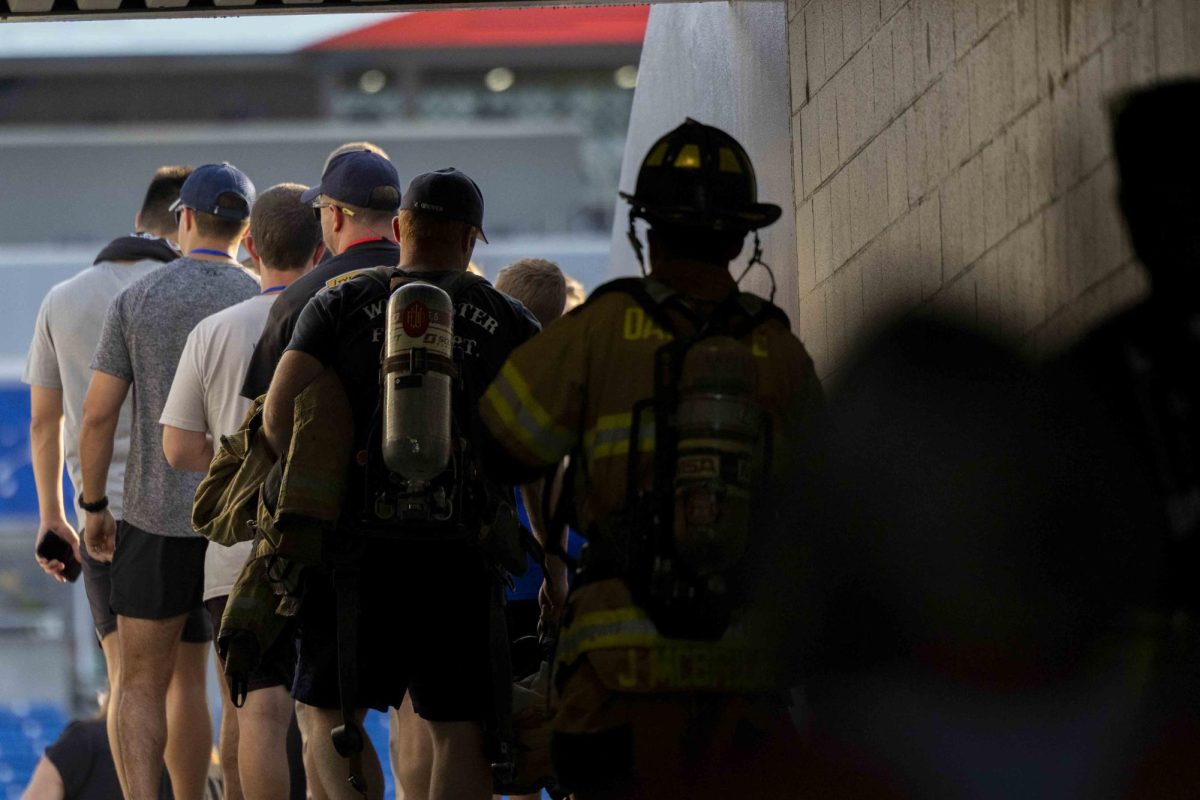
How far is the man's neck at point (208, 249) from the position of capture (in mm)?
5844

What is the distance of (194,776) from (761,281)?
7.69 feet

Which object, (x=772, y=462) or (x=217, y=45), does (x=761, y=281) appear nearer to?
(x=772, y=462)

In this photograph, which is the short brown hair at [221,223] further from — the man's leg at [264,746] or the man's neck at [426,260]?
the man's neck at [426,260]

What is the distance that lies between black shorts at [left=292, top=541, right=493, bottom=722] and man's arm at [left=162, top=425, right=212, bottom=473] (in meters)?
1.28

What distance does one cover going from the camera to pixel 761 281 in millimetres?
6191

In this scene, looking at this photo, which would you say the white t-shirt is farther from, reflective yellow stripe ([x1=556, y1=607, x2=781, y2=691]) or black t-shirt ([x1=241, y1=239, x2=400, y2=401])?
reflective yellow stripe ([x1=556, y1=607, x2=781, y2=691])

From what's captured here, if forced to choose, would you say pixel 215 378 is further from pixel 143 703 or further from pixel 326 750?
pixel 326 750

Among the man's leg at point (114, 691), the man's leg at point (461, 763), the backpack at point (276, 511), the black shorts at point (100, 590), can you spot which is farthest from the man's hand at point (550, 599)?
the black shorts at point (100, 590)

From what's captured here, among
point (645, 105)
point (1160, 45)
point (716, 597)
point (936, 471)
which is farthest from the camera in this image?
point (645, 105)

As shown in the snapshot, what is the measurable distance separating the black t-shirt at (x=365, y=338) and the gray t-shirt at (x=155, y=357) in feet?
5.64

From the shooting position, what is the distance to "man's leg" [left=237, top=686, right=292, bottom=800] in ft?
16.3

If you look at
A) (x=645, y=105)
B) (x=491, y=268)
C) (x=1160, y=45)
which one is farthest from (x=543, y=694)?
(x=491, y=268)

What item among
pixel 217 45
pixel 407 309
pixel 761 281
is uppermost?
pixel 217 45

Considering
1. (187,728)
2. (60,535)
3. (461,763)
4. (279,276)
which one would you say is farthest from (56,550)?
(461,763)
